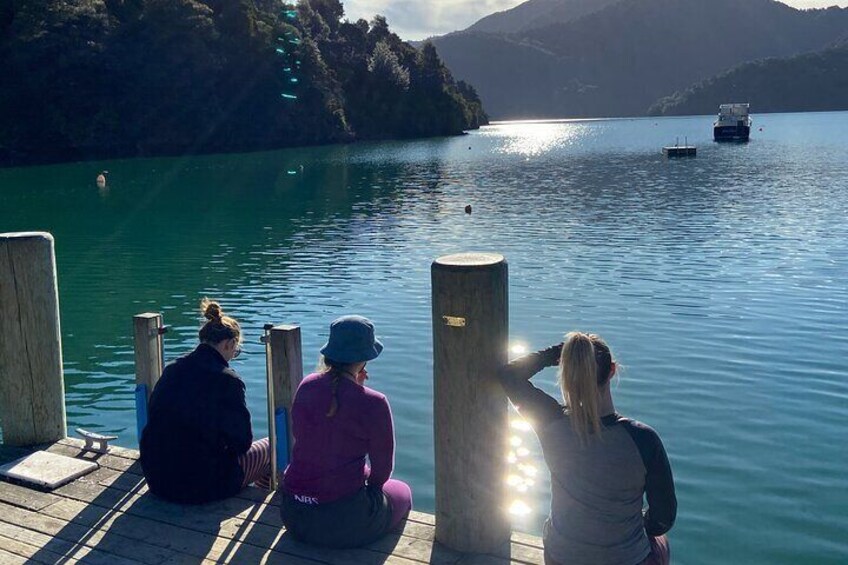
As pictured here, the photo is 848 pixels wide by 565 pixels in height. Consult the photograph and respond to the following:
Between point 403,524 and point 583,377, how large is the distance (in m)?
2.13

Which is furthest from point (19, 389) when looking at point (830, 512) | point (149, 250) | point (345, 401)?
point (149, 250)

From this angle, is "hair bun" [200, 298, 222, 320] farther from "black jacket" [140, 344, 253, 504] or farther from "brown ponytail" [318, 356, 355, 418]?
"brown ponytail" [318, 356, 355, 418]

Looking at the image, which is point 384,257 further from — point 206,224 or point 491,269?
point 491,269

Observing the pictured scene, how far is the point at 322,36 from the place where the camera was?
132750 millimetres

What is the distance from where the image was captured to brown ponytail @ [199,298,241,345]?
5.62 metres

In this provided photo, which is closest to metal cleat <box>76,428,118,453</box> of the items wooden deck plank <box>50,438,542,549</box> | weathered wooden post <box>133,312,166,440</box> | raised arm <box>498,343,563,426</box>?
wooden deck plank <box>50,438,542,549</box>

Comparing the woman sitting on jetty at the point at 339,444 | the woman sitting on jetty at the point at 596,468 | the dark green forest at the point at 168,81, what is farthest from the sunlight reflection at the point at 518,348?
the dark green forest at the point at 168,81

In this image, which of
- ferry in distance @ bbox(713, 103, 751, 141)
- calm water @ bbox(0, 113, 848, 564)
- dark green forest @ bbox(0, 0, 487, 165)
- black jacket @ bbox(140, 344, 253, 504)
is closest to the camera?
black jacket @ bbox(140, 344, 253, 504)

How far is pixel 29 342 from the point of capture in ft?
23.1

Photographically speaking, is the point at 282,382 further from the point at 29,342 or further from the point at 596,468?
the point at 596,468

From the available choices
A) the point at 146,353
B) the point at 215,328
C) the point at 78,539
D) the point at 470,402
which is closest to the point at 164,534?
the point at 78,539

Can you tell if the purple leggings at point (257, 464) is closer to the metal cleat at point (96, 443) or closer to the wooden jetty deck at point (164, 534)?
the wooden jetty deck at point (164, 534)

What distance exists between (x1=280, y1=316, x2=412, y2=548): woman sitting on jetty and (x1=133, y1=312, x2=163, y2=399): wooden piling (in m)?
2.23

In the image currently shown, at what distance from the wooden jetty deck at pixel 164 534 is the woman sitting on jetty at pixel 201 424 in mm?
190
